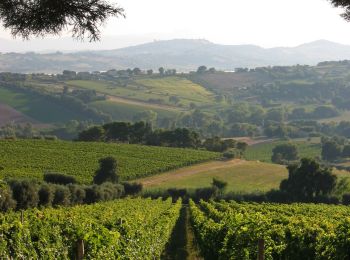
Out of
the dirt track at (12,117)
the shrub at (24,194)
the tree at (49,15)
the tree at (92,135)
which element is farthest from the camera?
the dirt track at (12,117)

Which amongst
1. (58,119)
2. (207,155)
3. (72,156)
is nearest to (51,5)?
(72,156)

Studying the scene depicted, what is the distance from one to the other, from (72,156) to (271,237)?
2983 inches

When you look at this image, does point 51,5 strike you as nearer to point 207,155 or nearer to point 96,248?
point 96,248

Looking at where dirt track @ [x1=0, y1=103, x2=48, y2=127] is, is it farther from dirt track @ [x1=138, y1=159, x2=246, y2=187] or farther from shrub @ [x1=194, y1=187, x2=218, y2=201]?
shrub @ [x1=194, y1=187, x2=218, y2=201]

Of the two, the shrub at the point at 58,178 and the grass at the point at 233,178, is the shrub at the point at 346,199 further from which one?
the shrub at the point at 58,178

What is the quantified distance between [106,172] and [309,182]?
29.8m

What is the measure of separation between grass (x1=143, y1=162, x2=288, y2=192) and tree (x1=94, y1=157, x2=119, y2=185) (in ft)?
18.9

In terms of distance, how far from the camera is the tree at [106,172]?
78.9 m

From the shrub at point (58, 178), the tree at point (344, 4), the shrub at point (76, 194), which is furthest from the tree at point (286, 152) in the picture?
the tree at point (344, 4)

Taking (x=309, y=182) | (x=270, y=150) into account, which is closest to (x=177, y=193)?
(x=309, y=182)

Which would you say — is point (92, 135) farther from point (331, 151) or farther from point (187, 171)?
point (331, 151)

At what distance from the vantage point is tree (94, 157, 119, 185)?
78.9 m

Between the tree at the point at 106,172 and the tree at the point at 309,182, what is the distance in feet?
83.2

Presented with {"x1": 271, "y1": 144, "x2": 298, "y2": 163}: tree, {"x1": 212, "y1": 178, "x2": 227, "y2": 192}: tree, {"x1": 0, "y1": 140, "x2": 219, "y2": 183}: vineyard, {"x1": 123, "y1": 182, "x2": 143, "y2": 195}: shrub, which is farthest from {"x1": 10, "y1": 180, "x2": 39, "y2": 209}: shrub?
{"x1": 271, "y1": 144, "x2": 298, "y2": 163}: tree
